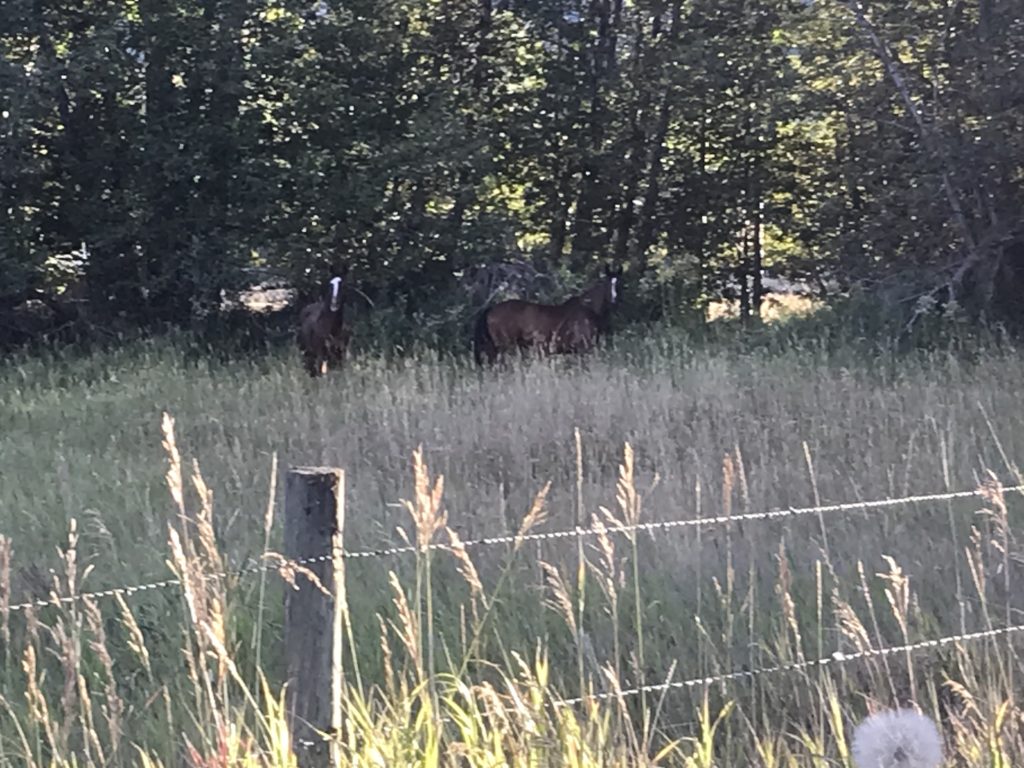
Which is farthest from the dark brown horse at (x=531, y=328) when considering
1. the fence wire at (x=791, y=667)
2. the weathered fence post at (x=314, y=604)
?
the weathered fence post at (x=314, y=604)

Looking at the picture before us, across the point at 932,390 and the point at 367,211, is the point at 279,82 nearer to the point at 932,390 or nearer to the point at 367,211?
the point at 367,211

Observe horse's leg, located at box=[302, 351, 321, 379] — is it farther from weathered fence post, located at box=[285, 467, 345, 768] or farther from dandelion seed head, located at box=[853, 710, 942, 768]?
dandelion seed head, located at box=[853, 710, 942, 768]

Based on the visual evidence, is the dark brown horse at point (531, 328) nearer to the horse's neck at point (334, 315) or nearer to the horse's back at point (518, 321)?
the horse's back at point (518, 321)

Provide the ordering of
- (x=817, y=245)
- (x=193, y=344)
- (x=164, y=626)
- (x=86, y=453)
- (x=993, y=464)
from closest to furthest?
(x=164, y=626), (x=993, y=464), (x=86, y=453), (x=193, y=344), (x=817, y=245)

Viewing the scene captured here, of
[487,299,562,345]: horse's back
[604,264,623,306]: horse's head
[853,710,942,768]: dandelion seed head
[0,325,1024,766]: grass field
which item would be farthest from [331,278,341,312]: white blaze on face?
[853,710,942,768]: dandelion seed head

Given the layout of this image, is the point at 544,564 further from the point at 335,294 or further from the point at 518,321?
the point at 518,321

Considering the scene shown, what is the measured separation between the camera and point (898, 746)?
2514mm

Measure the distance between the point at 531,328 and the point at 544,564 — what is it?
9739 millimetres

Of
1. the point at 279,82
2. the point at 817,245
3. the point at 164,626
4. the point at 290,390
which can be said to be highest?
the point at 279,82

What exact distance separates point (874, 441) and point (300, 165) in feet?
30.5

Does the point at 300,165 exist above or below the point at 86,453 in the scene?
above

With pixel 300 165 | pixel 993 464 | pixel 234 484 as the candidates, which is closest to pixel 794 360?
pixel 993 464

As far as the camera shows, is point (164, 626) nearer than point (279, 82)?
Yes

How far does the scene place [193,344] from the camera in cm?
1412
